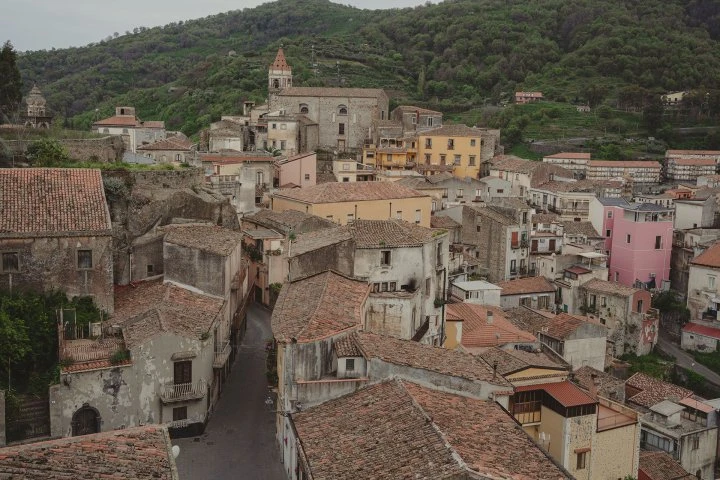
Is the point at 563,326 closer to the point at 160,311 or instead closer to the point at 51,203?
the point at 160,311

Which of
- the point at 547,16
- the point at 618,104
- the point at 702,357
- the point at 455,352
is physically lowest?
the point at 702,357

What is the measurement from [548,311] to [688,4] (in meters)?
119

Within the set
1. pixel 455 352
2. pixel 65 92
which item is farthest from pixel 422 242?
pixel 65 92

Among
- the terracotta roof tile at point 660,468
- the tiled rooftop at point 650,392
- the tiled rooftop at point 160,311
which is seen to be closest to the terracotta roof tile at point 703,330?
the tiled rooftop at point 650,392

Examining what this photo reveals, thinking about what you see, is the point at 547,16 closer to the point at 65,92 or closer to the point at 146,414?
the point at 65,92

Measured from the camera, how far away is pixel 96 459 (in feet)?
42.4

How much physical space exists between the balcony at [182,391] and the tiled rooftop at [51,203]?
5.60 meters

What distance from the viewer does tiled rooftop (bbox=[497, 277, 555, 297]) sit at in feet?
152

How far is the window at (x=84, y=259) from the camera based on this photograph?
83.7 ft

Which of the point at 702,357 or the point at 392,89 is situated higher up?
the point at 392,89

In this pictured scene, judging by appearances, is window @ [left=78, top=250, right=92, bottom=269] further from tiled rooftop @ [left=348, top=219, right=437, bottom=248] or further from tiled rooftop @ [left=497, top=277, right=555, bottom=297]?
tiled rooftop @ [left=497, top=277, right=555, bottom=297]

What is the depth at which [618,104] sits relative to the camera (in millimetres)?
100688

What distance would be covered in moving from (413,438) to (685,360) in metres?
35.3

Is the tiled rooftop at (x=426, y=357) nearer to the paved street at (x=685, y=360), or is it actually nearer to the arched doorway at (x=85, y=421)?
the arched doorway at (x=85, y=421)
